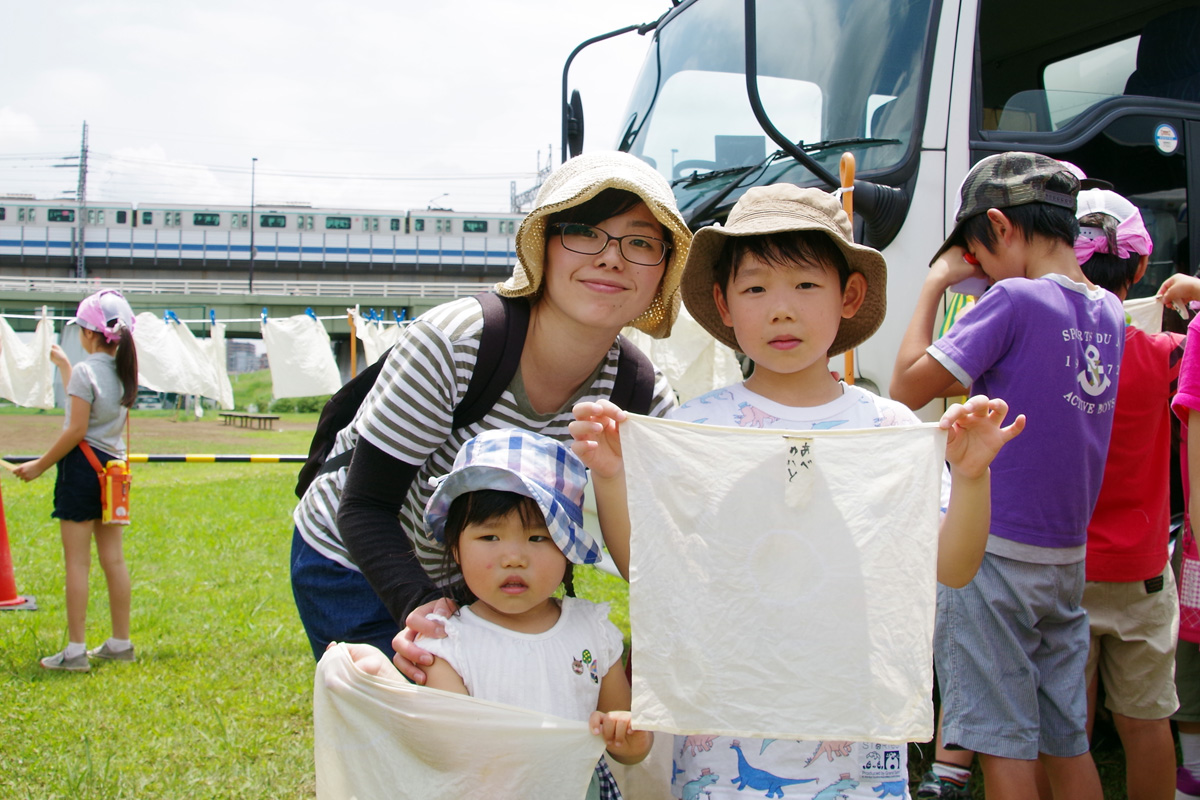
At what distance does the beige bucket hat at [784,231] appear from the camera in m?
1.75

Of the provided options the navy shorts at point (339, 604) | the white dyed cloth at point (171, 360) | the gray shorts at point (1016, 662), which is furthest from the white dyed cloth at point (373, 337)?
the gray shorts at point (1016, 662)

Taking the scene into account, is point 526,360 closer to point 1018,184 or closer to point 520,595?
point 520,595

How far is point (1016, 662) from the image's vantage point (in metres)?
2.13

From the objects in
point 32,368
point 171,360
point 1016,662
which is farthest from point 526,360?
point 32,368

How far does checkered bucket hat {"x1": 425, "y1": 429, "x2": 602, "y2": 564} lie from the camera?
1653mm

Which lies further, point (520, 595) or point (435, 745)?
point (520, 595)

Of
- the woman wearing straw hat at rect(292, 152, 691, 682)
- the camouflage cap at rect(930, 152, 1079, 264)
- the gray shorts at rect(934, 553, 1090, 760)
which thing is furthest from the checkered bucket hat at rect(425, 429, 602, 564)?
the camouflage cap at rect(930, 152, 1079, 264)

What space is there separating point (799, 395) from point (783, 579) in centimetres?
44

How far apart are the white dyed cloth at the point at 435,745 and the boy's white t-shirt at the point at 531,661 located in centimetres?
8

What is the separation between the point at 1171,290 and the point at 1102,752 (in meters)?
2.00

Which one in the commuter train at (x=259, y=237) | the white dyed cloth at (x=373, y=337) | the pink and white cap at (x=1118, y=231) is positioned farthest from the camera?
the commuter train at (x=259, y=237)

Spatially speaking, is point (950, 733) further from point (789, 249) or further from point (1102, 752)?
point (1102, 752)

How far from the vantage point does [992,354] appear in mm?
2205

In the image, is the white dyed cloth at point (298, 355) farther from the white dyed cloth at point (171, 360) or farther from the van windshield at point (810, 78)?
the van windshield at point (810, 78)
